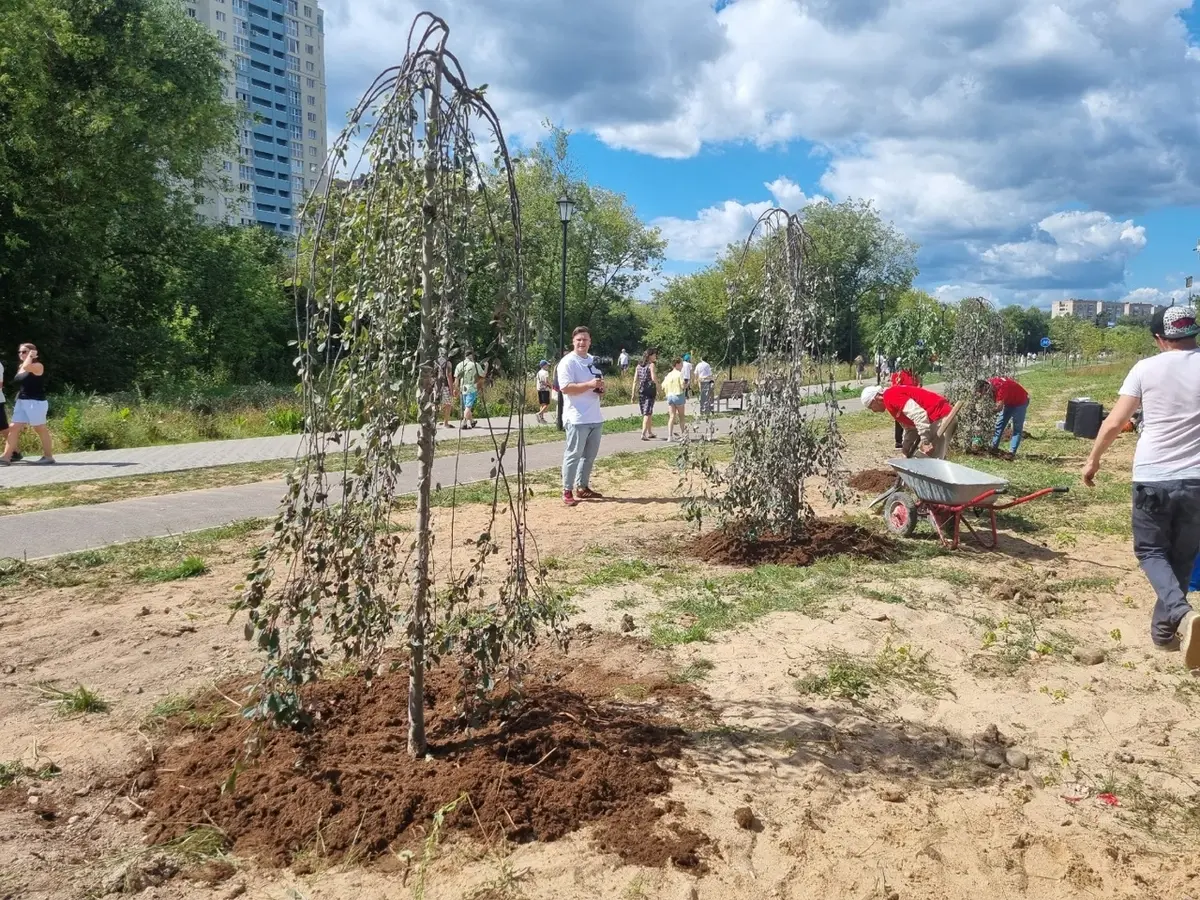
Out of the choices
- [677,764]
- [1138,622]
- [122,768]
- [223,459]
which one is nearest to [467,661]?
[677,764]

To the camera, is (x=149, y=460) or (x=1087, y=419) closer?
(x=1087, y=419)

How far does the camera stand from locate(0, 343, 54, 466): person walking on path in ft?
34.6

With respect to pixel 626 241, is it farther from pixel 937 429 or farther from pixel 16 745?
pixel 16 745

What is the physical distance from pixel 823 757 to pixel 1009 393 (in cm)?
1010

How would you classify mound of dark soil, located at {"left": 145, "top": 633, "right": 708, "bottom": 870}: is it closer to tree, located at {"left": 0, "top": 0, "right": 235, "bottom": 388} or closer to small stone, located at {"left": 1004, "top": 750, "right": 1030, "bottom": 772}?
small stone, located at {"left": 1004, "top": 750, "right": 1030, "bottom": 772}

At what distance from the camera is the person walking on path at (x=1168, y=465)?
13.1 ft

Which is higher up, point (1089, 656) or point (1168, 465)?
point (1168, 465)

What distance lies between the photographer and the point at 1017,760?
331cm

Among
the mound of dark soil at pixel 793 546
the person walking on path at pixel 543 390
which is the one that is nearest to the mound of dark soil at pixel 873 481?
the mound of dark soil at pixel 793 546

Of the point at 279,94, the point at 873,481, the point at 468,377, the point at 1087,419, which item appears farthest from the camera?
the point at 279,94

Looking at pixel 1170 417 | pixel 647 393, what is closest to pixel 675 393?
pixel 647 393

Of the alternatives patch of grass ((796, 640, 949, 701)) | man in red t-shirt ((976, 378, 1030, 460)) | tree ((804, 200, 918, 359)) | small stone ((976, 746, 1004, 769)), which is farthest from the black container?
tree ((804, 200, 918, 359))

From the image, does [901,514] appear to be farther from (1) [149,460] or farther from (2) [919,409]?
(1) [149,460]

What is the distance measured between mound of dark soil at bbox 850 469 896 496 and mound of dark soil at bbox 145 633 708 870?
6.79m
